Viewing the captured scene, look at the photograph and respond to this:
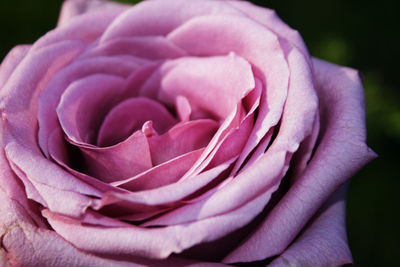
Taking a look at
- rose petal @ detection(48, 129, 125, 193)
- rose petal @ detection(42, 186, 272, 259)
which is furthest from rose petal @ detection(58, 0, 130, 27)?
rose petal @ detection(42, 186, 272, 259)

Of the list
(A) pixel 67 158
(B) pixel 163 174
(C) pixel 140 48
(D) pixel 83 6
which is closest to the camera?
(B) pixel 163 174

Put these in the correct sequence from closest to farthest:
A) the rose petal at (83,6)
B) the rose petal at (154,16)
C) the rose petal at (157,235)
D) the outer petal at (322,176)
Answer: the rose petal at (157,235), the outer petal at (322,176), the rose petal at (154,16), the rose petal at (83,6)

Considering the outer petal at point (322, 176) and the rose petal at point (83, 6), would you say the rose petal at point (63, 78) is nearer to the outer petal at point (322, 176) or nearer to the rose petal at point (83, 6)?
the rose petal at point (83, 6)

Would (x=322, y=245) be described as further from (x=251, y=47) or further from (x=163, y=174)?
(x=251, y=47)

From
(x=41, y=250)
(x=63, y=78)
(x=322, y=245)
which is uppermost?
(x=63, y=78)

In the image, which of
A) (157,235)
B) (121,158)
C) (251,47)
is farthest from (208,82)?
(157,235)

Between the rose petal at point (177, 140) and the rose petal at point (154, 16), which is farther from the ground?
the rose petal at point (154, 16)

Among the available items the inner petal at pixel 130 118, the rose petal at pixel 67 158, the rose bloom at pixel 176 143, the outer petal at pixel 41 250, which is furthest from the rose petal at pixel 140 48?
the outer petal at pixel 41 250
